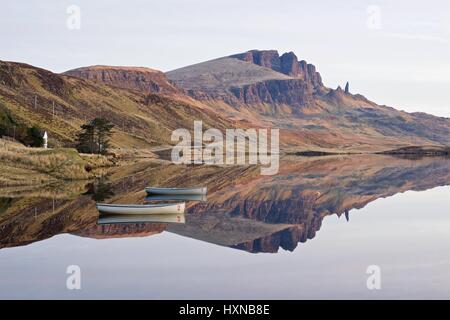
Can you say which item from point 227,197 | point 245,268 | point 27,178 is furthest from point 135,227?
point 27,178

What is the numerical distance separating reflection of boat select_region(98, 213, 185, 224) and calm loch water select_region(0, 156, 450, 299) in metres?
0.29

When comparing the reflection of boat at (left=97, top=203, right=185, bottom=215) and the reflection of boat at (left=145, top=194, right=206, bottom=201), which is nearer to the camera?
the reflection of boat at (left=97, top=203, right=185, bottom=215)

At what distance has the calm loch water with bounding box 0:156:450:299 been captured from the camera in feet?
89.7

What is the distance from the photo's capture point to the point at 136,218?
161 ft

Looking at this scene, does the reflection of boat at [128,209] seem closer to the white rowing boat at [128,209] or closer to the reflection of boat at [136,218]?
the white rowing boat at [128,209]

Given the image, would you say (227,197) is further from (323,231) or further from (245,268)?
(245,268)

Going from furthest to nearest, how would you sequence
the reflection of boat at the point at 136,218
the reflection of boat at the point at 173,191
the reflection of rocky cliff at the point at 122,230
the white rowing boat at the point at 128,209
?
the reflection of boat at the point at 173,191 → the white rowing boat at the point at 128,209 → the reflection of boat at the point at 136,218 → the reflection of rocky cliff at the point at 122,230

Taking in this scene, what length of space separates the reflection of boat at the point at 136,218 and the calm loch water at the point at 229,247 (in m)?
0.29

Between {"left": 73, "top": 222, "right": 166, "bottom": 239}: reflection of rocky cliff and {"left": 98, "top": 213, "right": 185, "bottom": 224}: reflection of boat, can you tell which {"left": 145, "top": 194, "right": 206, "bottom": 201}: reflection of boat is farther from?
{"left": 73, "top": 222, "right": 166, "bottom": 239}: reflection of rocky cliff

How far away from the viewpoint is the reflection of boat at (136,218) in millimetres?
47969

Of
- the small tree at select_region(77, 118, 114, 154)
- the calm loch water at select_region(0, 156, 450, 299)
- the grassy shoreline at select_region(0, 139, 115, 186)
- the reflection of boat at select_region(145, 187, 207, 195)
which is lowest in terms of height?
the calm loch water at select_region(0, 156, 450, 299)

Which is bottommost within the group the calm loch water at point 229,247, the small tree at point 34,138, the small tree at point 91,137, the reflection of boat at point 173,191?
the calm loch water at point 229,247

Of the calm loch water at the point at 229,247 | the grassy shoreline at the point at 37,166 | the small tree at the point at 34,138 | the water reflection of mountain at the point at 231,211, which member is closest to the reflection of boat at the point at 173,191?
the calm loch water at the point at 229,247

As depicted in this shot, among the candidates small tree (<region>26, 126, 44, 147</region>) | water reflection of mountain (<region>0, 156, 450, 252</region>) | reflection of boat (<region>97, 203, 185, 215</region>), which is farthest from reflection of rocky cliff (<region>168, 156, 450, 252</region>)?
small tree (<region>26, 126, 44, 147</region>)
